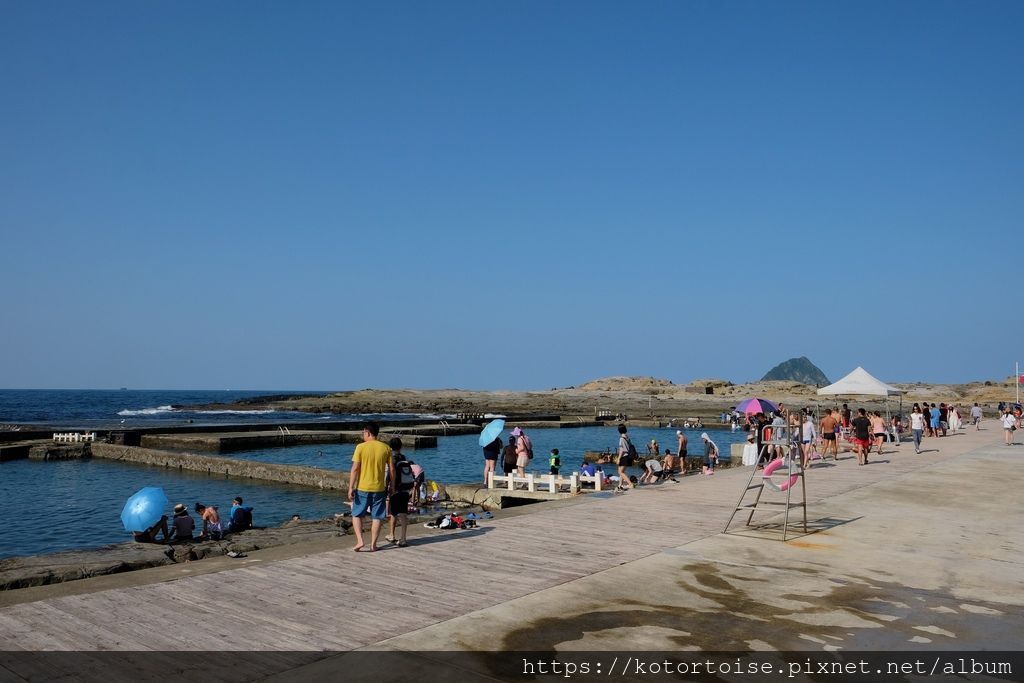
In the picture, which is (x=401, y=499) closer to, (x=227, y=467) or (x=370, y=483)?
(x=370, y=483)

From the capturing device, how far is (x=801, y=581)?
8.20m

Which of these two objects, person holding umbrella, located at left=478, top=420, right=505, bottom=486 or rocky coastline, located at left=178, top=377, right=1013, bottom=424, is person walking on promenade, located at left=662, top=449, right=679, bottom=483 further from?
rocky coastline, located at left=178, top=377, right=1013, bottom=424

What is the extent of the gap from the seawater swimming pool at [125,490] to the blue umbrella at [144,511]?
12.0 feet

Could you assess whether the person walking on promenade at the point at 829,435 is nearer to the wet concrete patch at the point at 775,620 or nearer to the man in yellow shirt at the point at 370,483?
the wet concrete patch at the point at 775,620

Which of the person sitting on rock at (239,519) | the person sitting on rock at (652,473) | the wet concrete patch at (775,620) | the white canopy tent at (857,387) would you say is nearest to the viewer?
the wet concrete patch at (775,620)

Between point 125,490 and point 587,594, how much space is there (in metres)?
25.7

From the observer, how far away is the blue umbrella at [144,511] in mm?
14773

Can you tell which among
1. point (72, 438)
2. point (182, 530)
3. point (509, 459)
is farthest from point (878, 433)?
point (72, 438)

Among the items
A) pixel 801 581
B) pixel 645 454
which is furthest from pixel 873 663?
pixel 645 454

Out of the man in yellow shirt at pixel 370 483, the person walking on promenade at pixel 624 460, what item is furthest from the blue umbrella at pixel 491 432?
the man in yellow shirt at pixel 370 483

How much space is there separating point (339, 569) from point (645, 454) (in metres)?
33.0

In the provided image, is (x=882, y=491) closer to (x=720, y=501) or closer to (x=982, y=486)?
(x=982, y=486)

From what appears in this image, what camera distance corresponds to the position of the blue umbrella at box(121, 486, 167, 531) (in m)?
14.8

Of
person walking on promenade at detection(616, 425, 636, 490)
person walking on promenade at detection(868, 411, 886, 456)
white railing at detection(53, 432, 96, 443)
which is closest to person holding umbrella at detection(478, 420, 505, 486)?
person walking on promenade at detection(616, 425, 636, 490)
